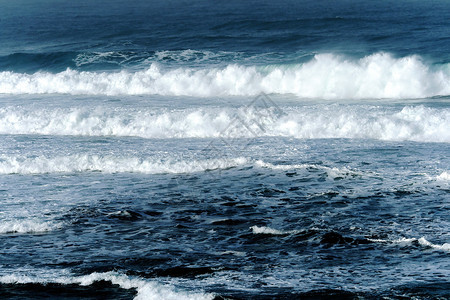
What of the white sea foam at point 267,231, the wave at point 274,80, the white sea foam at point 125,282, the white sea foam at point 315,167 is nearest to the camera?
the white sea foam at point 125,282

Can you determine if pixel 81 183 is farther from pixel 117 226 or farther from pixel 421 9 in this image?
pixel 421 9

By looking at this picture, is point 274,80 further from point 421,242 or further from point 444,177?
point 421,242

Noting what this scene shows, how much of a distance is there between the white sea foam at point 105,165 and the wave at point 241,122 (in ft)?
12.4

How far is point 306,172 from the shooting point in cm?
1355

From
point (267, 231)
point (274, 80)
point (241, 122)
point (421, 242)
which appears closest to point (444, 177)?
point (421, 242)

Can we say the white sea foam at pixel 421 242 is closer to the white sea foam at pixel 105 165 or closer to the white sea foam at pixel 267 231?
the white sea foam at pixel 267 231

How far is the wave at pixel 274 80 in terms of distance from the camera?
24234 mm

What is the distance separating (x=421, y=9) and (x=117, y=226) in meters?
49.6

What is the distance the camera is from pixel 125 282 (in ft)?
25.9

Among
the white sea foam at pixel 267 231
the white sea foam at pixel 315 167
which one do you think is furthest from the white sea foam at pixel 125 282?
the white sea foam at pixel 315 167

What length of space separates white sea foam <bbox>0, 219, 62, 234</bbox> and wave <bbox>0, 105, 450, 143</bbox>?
28.9 feet

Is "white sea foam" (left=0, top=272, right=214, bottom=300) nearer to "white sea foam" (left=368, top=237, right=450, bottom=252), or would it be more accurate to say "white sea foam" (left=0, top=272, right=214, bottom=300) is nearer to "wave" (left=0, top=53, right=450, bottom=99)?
"white sea foam" (left=368, top=237, right=450, bottom=252)

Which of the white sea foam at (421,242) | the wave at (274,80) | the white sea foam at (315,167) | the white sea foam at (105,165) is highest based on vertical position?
the wave at (274,80)

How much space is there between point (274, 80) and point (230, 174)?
1495 cm
